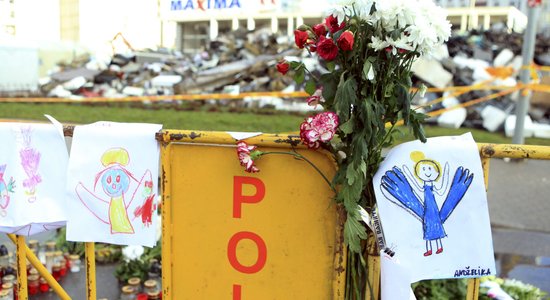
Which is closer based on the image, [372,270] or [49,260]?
[372,270]

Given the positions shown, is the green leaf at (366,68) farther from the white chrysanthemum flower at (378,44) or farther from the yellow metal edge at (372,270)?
the yellow metal edge at (372,270)

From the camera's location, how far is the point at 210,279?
2670 mm

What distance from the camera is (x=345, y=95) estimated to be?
2.18 m

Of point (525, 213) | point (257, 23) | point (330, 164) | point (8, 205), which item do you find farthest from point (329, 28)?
point (257, 23)

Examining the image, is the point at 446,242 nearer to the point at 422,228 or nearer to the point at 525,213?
the point at 422,228

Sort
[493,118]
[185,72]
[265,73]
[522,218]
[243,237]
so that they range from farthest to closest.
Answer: [185,72], [265,73], [493,118], [522,218], [243,237]

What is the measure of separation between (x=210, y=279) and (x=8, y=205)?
48.5 inches

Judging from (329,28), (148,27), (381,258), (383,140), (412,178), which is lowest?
(381,258)

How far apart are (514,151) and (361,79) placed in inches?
29.9

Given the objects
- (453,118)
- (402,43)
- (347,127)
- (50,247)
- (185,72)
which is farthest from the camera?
(185,72)

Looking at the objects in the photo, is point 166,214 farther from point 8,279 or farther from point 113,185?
point 8,279

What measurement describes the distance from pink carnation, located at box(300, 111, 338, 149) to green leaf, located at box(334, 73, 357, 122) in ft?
0.15

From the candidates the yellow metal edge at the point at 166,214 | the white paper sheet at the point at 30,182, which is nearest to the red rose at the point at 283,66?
the yellow metal edge at the point at 166,214

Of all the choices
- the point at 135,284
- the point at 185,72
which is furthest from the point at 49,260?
the point at 185,72
